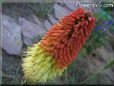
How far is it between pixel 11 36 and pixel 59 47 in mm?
1875

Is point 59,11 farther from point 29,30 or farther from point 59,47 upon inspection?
point 59,47

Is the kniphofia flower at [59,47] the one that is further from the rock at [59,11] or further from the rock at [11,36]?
the rock at [59,11]

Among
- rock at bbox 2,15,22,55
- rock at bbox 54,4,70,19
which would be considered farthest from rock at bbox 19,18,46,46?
rock at bbox 54,4,70,19

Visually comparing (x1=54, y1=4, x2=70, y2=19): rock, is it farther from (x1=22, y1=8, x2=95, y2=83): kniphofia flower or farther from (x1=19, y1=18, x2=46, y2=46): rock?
(x1=22, y1=8, x2=95, y2=83): kniphofia flower

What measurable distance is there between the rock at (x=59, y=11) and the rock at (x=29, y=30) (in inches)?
11.2

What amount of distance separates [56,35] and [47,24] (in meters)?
2.11

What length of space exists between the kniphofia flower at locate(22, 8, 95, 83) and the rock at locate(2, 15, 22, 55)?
60.7 inches

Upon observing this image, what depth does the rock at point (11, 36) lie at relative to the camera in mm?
3601

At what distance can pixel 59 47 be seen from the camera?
74.4 inches

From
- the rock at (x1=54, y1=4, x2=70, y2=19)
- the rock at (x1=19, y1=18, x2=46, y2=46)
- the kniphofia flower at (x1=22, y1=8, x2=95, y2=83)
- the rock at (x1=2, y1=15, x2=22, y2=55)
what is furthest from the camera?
the rock at (x1=54, y1=4, x2=70, y2=19)

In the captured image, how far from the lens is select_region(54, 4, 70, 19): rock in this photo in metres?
4.05

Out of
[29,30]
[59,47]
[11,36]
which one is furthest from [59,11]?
[59,47]

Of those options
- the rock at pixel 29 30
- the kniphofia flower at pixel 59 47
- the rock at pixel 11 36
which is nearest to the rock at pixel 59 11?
the rock at pixel 29 30

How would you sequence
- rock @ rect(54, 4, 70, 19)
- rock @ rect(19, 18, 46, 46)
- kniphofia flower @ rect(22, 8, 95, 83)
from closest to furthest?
kniphofia flower @ rect(22, 8, 95, 83) → rock @ rect(19, 18, 46, 46) → rock @ rect(54, 4, 70, 19)
